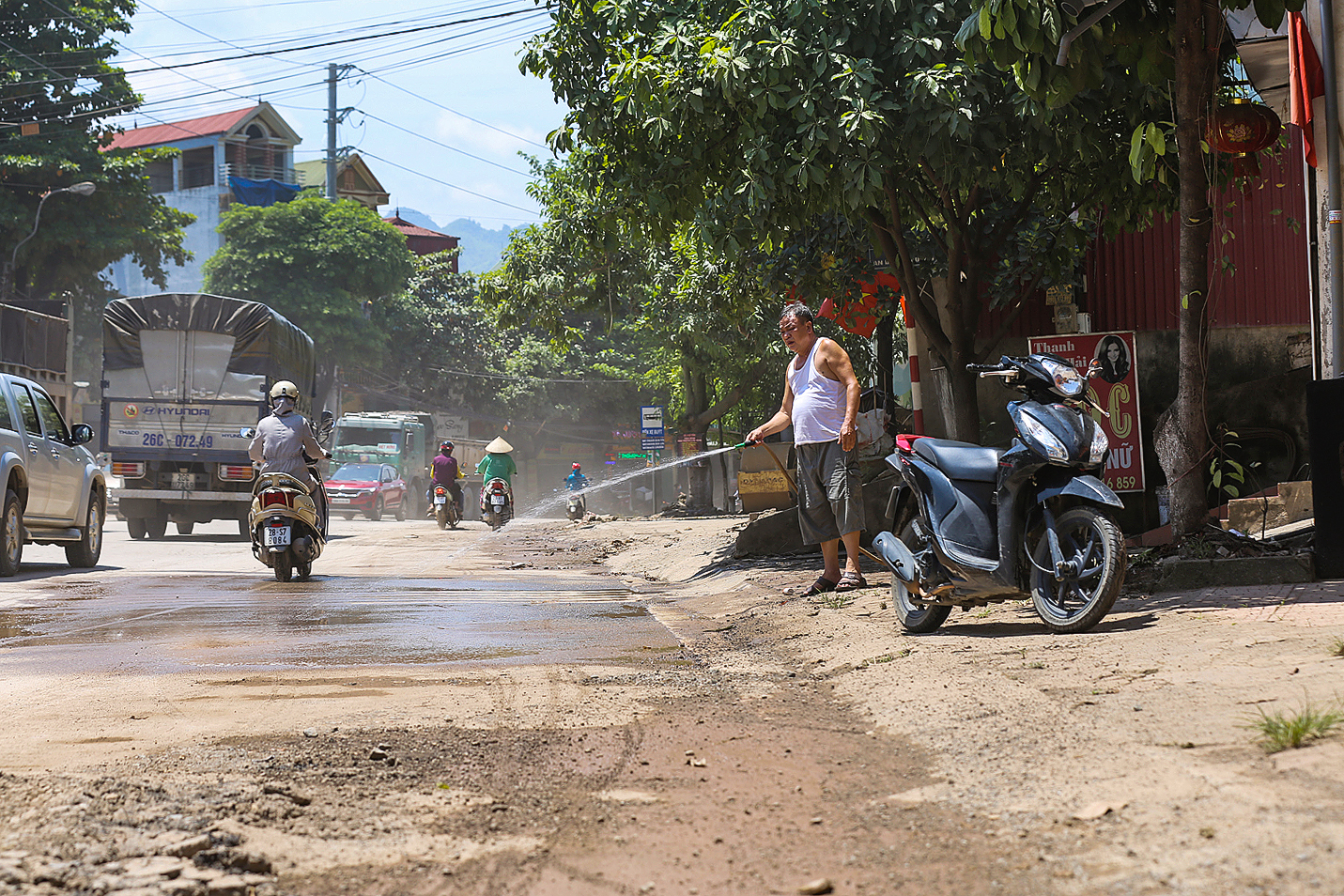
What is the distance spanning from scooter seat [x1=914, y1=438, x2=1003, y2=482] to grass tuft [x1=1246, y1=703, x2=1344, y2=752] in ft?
9.36

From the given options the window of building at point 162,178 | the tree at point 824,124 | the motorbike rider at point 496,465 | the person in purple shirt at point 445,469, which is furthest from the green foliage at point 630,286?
the window of building at point 162,178

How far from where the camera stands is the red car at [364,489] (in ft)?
100

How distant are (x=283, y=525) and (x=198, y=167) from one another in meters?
49.2

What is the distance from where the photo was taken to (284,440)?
10.6 metres

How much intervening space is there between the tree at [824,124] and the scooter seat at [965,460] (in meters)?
3.24

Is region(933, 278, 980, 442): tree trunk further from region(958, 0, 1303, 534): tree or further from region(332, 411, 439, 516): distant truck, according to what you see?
region(332, 411, 439, 516): distant truck

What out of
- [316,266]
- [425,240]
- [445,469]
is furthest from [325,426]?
[425,240]

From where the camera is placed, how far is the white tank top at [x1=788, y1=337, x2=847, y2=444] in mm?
7660

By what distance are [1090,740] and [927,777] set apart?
501mm

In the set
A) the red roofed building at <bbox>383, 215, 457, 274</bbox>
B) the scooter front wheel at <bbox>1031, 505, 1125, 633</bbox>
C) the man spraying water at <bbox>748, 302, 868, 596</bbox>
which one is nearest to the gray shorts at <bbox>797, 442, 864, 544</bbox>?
the man spraying water at <bbox>748, 302, 868, 596</bbox>

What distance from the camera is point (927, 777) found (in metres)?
3.10

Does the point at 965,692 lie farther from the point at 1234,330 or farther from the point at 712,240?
the point at 1234,330

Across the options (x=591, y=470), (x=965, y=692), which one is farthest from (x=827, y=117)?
(x=591, y=470)

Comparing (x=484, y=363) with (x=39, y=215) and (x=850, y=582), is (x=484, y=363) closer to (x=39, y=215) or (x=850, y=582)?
(x=39, y=215)
